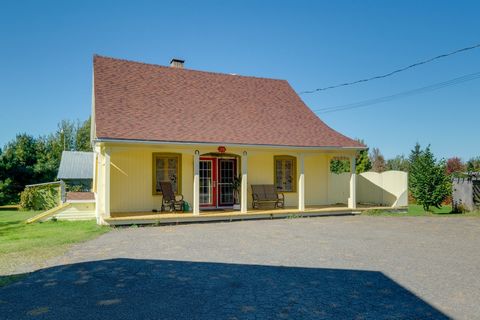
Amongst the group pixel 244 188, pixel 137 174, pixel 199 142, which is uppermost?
pixel 199 142

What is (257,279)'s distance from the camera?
232 inches

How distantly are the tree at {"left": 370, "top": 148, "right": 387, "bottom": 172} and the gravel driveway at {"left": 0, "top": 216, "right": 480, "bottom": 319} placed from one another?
26.3 meters

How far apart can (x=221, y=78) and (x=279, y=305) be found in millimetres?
14708

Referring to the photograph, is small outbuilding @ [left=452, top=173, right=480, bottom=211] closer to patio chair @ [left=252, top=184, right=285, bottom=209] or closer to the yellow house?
the yellow house

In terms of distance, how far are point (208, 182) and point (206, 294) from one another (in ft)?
32.9

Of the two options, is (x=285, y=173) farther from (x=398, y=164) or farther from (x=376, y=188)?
(x=398, y=164)

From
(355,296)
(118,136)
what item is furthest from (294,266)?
(118,136)

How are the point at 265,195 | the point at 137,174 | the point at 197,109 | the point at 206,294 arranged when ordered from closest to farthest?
the point at 206,294
the point at 137,174
the point at 265,195
the point at 197,109

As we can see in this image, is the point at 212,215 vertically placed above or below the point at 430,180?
below

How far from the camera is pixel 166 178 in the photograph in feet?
46.8

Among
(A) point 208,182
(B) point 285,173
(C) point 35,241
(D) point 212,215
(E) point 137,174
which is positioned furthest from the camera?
(B) point 285,173

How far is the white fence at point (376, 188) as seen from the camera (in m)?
17.0

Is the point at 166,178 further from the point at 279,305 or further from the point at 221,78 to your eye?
the point at 279,305

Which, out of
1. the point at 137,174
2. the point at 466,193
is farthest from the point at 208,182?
the point at 466,193
